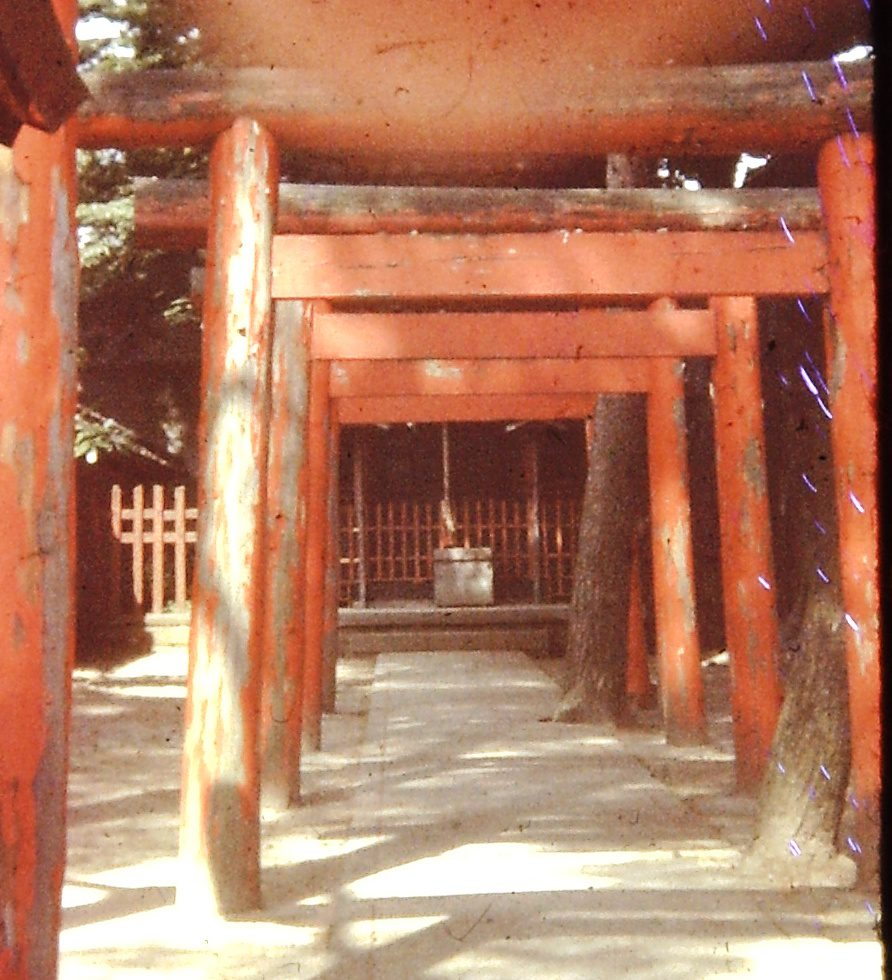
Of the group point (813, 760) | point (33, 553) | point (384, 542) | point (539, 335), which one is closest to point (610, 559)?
point (539, 335)

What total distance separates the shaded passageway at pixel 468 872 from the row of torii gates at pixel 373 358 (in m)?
0.39

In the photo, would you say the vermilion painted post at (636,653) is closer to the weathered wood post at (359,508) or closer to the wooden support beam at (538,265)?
the wooden support beam at (538,265)

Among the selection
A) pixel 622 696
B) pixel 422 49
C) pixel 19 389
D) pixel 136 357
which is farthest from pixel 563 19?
pixel 136 357

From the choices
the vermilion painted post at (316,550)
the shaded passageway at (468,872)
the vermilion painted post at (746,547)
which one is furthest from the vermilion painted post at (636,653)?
the vermilion painted post at (746,547)

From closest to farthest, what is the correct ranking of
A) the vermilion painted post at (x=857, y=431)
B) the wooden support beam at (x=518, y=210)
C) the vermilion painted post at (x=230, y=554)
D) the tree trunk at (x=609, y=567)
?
1. the vermilion painted post at (x=230, y=554)
2. the vermilion painted post at (x=857, y=431)
3. the wooden support beam at (x=518, y=210)
4. the tree trunk at (x=609, y=567)

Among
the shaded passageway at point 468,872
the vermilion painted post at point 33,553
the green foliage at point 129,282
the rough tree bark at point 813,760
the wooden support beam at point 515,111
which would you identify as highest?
the green foliage at point 129,282

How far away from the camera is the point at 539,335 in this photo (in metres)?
7.57

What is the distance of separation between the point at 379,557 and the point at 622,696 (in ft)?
28.3

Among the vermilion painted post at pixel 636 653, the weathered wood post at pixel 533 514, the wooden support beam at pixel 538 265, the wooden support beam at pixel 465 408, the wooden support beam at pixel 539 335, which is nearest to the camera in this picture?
the wooden support beam at pixel 538 265

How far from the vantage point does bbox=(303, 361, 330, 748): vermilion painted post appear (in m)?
8.50

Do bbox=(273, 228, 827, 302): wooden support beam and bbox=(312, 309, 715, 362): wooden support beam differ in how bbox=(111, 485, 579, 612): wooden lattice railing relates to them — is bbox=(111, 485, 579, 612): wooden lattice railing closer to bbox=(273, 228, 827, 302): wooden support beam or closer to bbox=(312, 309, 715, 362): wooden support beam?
bbox=(312, 309, 715, 362): wooden support beam

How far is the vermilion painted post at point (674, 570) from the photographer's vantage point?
28.1 ft

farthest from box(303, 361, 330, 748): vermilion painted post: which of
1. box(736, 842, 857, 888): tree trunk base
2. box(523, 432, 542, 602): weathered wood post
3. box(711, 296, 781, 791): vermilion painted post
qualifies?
box(523, 432, 542, 602): weathered wood post

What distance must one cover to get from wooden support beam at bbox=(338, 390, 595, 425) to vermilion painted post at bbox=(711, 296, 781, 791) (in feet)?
14.5
